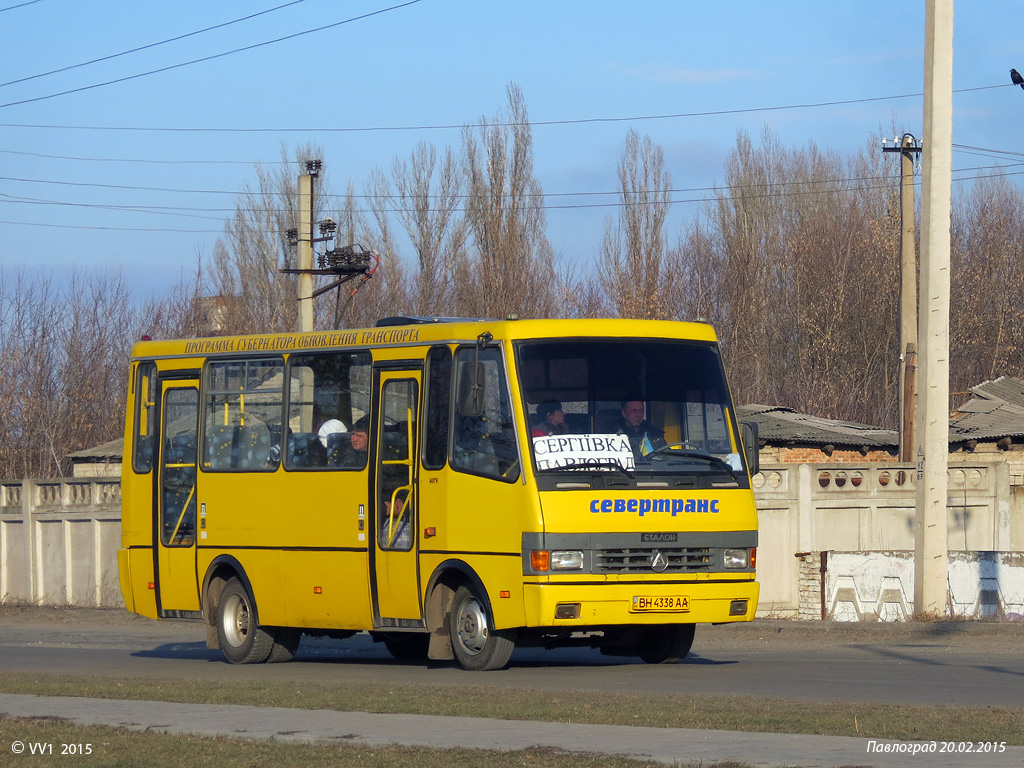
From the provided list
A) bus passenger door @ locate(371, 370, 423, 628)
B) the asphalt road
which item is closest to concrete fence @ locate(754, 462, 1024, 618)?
the asphalt road

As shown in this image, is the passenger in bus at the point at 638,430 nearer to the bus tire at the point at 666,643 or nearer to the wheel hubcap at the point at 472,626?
the wheel hubcap at the point at 472,626

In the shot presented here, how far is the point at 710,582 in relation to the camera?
14.2m

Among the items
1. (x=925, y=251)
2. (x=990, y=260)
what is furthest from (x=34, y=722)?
(x=990, y=260)

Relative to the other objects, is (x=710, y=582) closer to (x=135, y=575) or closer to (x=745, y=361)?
(x=135, y=575)

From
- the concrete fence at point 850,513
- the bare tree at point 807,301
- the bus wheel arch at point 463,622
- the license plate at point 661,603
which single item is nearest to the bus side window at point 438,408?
the bus wheel arch at point 463,622

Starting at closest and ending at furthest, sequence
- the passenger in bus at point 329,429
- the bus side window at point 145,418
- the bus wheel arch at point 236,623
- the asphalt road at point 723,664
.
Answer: the asphalt road at point 723,664 → the passenger in bus at point 329,429 → the bus wheel arch at point 236,623 → the bus side window at point 145,418

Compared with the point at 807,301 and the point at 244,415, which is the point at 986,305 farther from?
the point at 244,415

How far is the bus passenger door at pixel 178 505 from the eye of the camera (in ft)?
57.0

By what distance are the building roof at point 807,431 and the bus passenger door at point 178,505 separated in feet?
75.1

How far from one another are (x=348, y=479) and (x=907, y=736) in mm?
7566

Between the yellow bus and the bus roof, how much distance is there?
23 mm

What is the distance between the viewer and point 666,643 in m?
15.5

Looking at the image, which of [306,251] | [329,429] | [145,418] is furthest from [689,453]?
[306,251]

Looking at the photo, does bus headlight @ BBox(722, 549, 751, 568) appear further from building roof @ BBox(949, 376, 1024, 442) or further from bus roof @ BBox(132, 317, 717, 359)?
building roof @ BBox(949, 376, 1024, 442)
